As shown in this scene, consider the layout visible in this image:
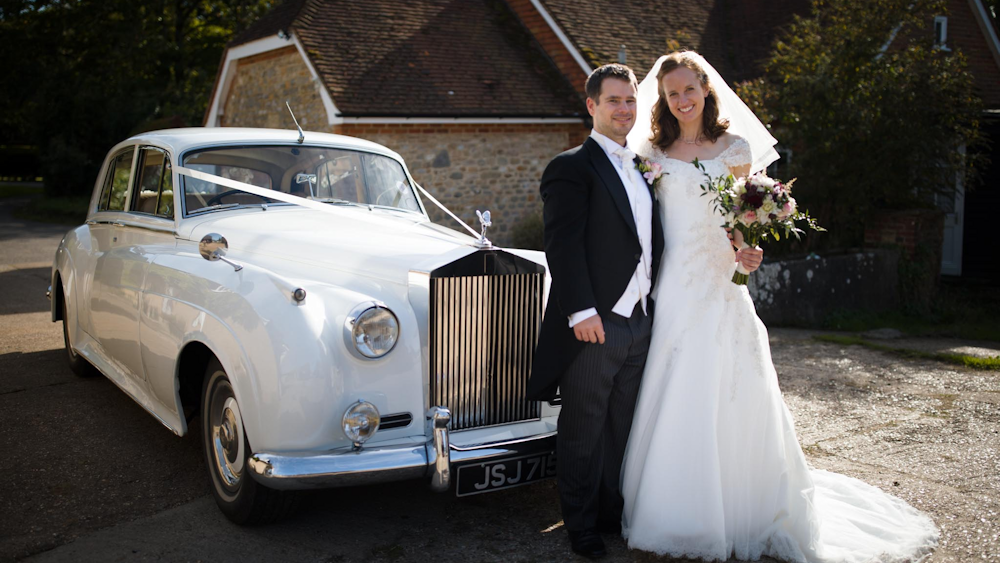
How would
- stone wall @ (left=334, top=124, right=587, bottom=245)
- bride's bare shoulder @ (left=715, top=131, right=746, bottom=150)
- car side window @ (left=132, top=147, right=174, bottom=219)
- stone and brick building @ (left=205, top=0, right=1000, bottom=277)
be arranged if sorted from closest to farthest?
bride's bare shoulder @ (left=715, top=131, right=746, bottom=150) < car side window @ (left=132, top=147, right=174, bottom=219) < stone and brick building @ (left=205, top=0, right=1000, bottom=277) < stone wall @ (left=334, top=124, right=587, bottom=245)

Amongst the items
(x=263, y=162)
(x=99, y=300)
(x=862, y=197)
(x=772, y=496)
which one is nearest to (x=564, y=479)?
(x=772, y=496)

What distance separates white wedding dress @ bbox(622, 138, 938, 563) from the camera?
3.34 m

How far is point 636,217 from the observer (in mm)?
3426

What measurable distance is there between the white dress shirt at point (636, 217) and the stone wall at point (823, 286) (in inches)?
225

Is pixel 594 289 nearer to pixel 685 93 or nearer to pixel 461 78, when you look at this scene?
pixel 685 93

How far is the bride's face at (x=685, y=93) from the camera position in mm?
3594

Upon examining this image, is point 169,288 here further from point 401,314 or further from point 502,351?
point 502,351

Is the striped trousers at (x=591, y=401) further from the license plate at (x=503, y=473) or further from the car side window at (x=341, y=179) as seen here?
the car side window at (x=341, y=179)

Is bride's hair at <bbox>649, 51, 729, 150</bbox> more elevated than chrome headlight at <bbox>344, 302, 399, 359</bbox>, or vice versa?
bride's hair at <bbox>649, 51, 729, 150</bbox>

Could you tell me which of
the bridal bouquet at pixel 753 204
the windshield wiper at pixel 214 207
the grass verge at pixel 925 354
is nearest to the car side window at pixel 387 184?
the windshield wiper at pixel 214 207

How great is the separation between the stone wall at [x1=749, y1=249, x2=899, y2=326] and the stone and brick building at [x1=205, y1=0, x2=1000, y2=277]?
13.9 ft

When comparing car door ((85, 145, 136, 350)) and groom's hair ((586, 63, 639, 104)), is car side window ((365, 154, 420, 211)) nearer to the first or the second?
car door ((85, 145, 136, 350))

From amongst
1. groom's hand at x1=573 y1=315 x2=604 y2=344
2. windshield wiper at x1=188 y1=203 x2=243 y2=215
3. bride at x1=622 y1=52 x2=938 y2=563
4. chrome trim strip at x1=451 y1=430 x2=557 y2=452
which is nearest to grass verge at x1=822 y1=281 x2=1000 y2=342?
bride at x1=622 y1=52 x2=938 y2=563

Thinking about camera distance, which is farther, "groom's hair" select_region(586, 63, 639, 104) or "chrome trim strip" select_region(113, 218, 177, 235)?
"chrome trim strip" select_region(113, 218, 177, 235)
